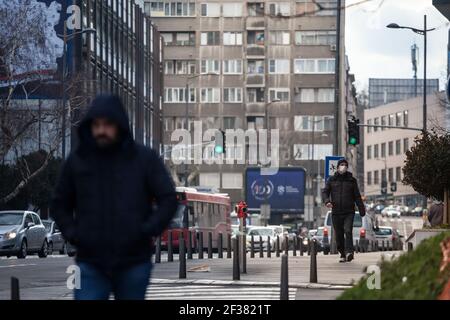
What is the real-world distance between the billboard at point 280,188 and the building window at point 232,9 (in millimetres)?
58036

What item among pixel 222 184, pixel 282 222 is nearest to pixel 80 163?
pixel 282 222

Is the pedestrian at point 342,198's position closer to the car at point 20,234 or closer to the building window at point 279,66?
the car at point 20,234

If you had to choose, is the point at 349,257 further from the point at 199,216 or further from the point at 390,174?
the point at 390,174

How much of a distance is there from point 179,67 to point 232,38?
20.4ft

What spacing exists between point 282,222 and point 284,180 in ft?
138

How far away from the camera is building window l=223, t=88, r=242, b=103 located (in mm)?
136000

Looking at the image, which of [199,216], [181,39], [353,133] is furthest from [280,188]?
[181,39]

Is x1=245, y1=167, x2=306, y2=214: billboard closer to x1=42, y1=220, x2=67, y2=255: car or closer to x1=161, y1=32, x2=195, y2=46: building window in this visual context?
x1=42, y1=220, x2=67, y2=255: car

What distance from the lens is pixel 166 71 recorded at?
137 metres

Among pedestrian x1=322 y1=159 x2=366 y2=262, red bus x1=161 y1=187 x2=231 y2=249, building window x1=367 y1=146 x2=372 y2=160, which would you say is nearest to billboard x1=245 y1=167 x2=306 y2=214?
red bus x1=161 y1=187 x2=231 y2=249

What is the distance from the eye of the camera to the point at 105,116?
8547 mm

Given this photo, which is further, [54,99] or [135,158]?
[54,99]
